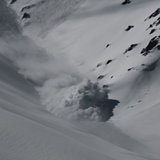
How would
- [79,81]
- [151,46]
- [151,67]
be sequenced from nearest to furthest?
1. [151,67]
2. [151,46]
3. [79,81]

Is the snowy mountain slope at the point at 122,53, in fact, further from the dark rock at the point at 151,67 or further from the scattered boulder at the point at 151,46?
the scattered boulder at the point at 151,46

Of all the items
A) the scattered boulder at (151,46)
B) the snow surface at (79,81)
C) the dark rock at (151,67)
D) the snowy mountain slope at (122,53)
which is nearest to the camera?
the snow surface at (79,81)

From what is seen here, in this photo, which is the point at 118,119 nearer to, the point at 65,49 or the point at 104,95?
the point at 104,95

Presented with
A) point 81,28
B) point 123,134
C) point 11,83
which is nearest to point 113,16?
point 81,28

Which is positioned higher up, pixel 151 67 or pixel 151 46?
pixel 151 46

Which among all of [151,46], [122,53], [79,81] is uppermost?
[122,53]

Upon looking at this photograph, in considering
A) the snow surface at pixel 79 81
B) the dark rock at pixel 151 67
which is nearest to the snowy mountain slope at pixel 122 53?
the dark rock at pixel 151 67

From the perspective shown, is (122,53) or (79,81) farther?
(122,53)

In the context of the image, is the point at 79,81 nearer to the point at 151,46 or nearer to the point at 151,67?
the point at 151,67

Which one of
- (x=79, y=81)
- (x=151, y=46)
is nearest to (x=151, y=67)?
(x=151, y=46)
